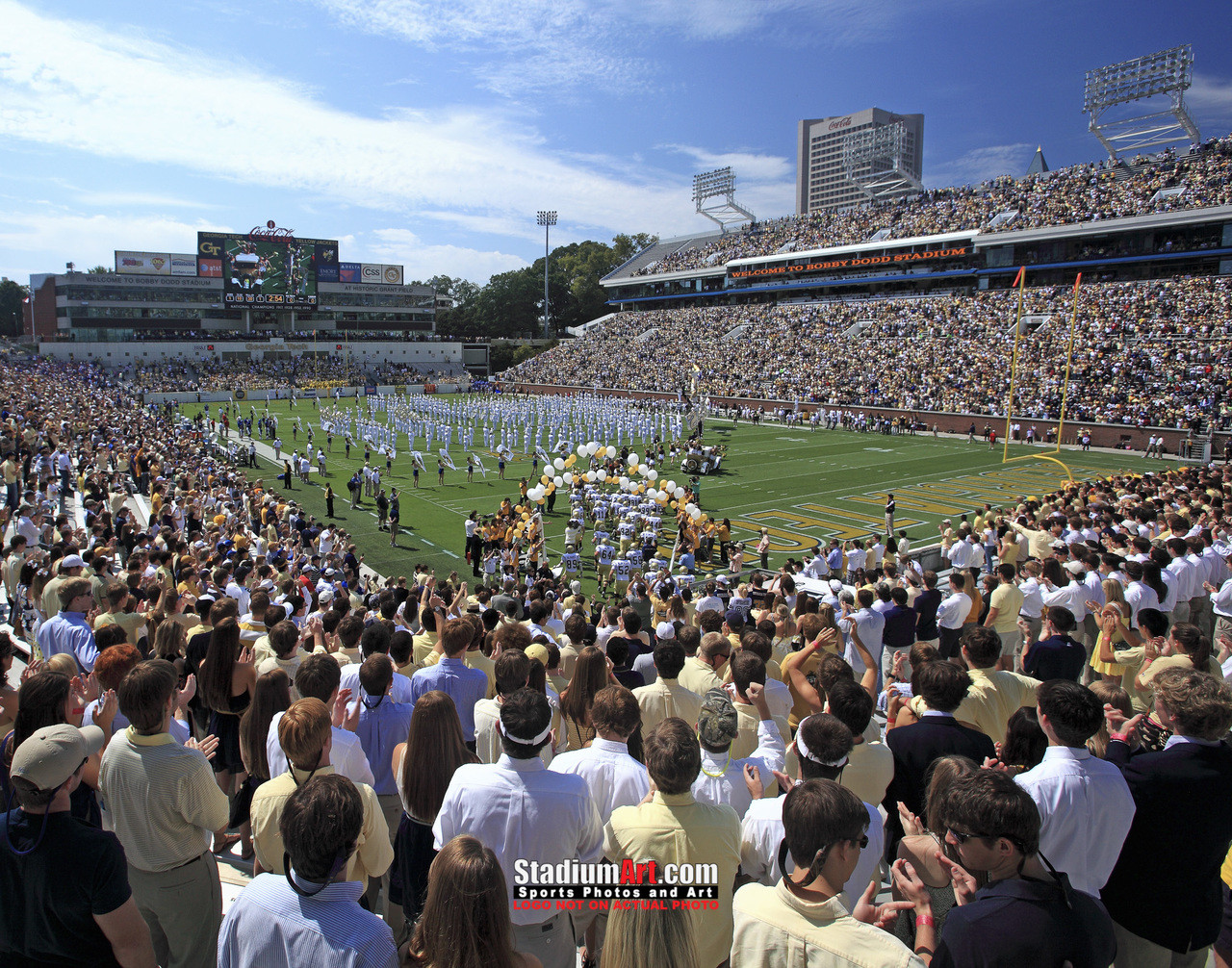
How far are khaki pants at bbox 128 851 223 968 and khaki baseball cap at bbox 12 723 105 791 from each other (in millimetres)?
1045

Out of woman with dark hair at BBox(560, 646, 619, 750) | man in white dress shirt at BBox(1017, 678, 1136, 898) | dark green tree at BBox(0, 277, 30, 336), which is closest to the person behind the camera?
man in white dress shirt at BBox(1017, 678, 1136, 898)

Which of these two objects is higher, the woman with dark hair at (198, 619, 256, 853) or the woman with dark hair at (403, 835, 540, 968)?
the woman with dark hair at (403, 835, 540, 968)

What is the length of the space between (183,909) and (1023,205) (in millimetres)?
64652

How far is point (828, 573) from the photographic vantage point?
48.4 feet

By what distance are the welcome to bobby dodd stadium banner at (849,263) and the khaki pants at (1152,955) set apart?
200 ft

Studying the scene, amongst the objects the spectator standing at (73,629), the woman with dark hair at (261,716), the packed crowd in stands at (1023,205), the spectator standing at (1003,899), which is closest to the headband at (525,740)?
the spectator standing at (1003,899)

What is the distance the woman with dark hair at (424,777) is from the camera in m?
3.36

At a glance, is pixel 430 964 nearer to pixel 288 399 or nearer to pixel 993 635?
pixel 993 635

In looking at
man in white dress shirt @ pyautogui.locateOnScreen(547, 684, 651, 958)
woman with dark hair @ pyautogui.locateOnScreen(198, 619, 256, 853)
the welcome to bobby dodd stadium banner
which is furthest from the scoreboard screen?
man in white dress shirt @ pyautogui.locateOnScreen(547, 684, 651, 958)

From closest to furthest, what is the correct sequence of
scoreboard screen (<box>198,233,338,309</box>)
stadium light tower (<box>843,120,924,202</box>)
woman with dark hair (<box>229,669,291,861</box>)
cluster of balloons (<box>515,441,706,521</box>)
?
woman with dark hair (<box>229,669,291,861</box>) → cluster of balloons (<box>515,441,706,521</box>) → scoreboard screen (<box>198,233,338,309</box>) → stadium light tower (<box>843,120,924,202</box>)

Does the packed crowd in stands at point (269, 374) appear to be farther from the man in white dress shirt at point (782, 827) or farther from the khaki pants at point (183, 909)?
the man in white dress shirt at point (782, 827)

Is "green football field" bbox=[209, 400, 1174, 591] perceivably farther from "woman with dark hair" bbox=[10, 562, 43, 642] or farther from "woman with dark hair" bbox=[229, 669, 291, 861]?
"woman with dark hair" bbox=[229, 669, 291, 861]

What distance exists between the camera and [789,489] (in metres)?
27.4

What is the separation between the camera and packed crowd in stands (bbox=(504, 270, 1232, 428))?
37.3 metres
